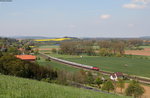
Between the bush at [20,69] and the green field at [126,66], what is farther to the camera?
the green field at [126,66]

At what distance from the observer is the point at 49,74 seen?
33.2 m

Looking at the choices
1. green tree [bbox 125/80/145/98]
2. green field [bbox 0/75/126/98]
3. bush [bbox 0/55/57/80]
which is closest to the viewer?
green field [bbox 0/75/126/98]

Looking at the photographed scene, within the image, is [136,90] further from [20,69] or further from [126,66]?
[126,66]

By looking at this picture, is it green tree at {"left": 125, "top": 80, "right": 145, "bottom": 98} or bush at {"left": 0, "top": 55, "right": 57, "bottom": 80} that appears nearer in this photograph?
green tree at {"left": 125, "top": 80, "right": 145, "bottom": 98}

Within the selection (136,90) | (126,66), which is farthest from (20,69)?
(126,66)

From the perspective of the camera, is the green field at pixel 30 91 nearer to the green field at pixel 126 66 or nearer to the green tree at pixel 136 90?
the green tree at pixel 136 90

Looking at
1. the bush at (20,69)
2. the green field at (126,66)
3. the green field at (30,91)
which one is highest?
the green field at (30,91)

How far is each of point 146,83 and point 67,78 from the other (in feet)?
53.3

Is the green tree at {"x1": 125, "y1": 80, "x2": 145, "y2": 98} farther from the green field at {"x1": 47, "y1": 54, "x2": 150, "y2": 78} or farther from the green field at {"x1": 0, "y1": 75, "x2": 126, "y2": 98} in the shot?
the green field at {"x1": 47, "y1": 54, "x2": 150, "y2": 78}

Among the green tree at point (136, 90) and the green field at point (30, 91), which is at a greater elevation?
the green field at point (30, 91)

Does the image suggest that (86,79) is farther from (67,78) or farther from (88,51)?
(88,51)

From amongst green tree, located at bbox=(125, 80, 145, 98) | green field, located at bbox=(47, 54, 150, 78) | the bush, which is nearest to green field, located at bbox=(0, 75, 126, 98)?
green tree, located at bbox=(125, 80, 145, 98)

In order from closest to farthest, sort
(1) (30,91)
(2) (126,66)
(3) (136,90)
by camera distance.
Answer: (1) (30,91)
(3) (136,90)
(2) (126,66)

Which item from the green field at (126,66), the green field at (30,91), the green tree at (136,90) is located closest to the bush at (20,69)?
the green tree at (136,90)
